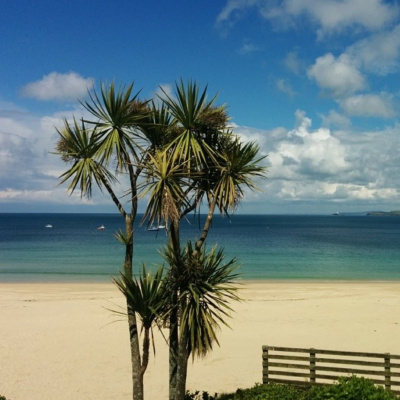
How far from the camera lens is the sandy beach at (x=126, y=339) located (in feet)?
40.5

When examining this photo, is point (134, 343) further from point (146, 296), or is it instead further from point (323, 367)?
point (323, 367)

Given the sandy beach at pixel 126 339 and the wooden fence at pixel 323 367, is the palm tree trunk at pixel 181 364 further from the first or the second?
the sandy beach at pixel 126 339

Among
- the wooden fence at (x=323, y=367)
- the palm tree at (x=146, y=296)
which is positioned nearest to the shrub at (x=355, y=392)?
the palm tree at (x=146, y=296)

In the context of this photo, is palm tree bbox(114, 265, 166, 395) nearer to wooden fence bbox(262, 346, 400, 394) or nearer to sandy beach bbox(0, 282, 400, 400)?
wooden fence bbox(262, 346, 400, 394)

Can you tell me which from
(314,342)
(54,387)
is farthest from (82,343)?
(314,342)

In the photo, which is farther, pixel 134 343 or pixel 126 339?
pixel 126 339

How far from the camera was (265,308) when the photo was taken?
2261 cm

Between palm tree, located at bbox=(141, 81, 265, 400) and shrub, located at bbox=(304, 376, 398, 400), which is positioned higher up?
palm tree, located at bbox=(141, 81, 265, 400)

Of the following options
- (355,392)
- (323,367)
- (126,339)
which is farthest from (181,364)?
(126,339)

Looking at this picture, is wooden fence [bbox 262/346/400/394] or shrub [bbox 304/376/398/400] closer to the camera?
shrub [bbox 304/376/398/400]

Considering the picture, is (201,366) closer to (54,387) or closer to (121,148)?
(54,387)

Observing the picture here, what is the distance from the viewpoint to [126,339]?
16.7 meters

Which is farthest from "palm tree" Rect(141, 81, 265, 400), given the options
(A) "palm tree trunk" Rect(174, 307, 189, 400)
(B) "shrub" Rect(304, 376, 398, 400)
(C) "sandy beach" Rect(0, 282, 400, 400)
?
(C) "sandy beach" Rect(0, 282, 400, 400)

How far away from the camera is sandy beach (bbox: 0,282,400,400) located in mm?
12359
